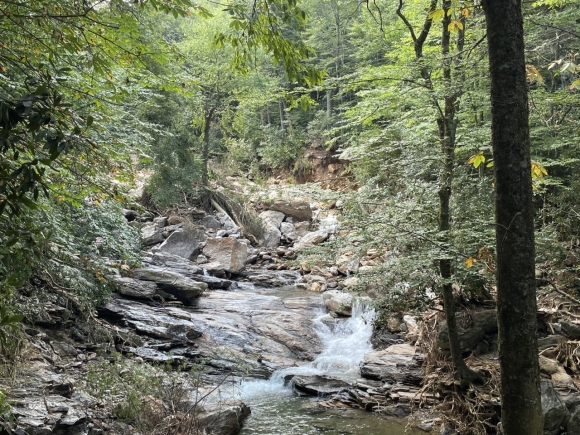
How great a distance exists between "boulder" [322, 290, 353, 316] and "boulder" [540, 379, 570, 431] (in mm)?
5370

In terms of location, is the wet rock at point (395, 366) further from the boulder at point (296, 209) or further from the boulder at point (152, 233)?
the boulder at point (296, 209)

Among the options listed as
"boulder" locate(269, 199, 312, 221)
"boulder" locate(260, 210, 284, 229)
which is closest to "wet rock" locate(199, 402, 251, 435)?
"boulder" locate(260, 210, 284, 229)

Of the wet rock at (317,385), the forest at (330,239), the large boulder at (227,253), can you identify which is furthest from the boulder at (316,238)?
the wet rock at (317,385)

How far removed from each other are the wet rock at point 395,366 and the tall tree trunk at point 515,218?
5145mm

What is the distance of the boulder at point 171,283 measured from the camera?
1138 centimetres

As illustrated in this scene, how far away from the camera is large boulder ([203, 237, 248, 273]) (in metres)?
15.2

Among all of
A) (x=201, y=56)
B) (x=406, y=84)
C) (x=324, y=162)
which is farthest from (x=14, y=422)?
(x=324, y=162)

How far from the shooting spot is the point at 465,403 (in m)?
5.88

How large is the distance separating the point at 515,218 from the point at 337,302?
8924 mm

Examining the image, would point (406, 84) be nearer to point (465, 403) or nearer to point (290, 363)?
point (465, 403)

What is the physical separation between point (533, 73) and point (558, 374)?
4.55 meters

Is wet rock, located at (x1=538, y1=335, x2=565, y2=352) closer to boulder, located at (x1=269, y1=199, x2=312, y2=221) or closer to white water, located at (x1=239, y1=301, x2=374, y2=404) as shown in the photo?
white water, located at (x1=239, y1=301, x2=374, y2=404)

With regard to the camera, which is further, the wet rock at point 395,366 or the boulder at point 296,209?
the boulder at point 296,209

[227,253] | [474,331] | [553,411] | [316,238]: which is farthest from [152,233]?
[553,411]
